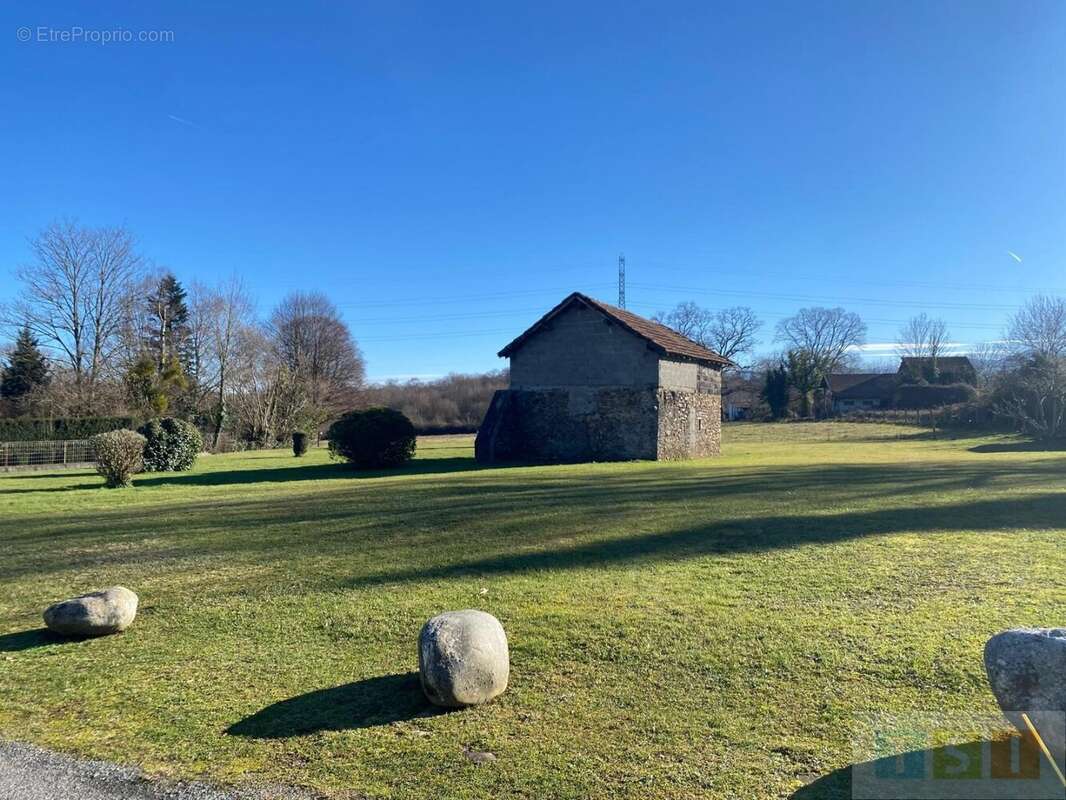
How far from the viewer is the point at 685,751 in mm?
3553

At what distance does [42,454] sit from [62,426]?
20.5 feet

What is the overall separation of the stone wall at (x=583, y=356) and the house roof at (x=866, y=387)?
223 feet

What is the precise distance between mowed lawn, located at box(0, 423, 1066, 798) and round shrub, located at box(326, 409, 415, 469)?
1281 centimetres

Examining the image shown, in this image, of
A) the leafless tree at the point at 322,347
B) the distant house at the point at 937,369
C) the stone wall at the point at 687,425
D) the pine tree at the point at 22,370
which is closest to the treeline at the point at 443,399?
the leafless tree at the point at 322,347

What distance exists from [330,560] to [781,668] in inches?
231

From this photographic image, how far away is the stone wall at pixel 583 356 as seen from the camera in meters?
25.7

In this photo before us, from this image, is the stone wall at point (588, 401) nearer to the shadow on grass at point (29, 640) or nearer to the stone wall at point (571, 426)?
the stone wall at point (571, 426)

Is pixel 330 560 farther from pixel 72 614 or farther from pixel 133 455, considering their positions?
pixel 133 455

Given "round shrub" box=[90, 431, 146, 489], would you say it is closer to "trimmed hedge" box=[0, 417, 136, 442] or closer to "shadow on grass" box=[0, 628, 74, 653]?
"shadow on grass" box=[0, 628, 74, 653]

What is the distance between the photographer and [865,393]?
85.1m

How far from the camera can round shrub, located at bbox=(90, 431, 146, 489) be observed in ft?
63.6

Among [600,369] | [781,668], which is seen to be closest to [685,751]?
[781,668]

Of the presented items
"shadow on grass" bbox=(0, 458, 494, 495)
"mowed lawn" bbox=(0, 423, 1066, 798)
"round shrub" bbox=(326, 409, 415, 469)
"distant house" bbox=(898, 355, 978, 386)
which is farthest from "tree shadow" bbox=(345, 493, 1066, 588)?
"distant house" bbox=(898, 355, 978, 386)

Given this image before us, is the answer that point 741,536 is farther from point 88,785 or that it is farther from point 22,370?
point 22,370
